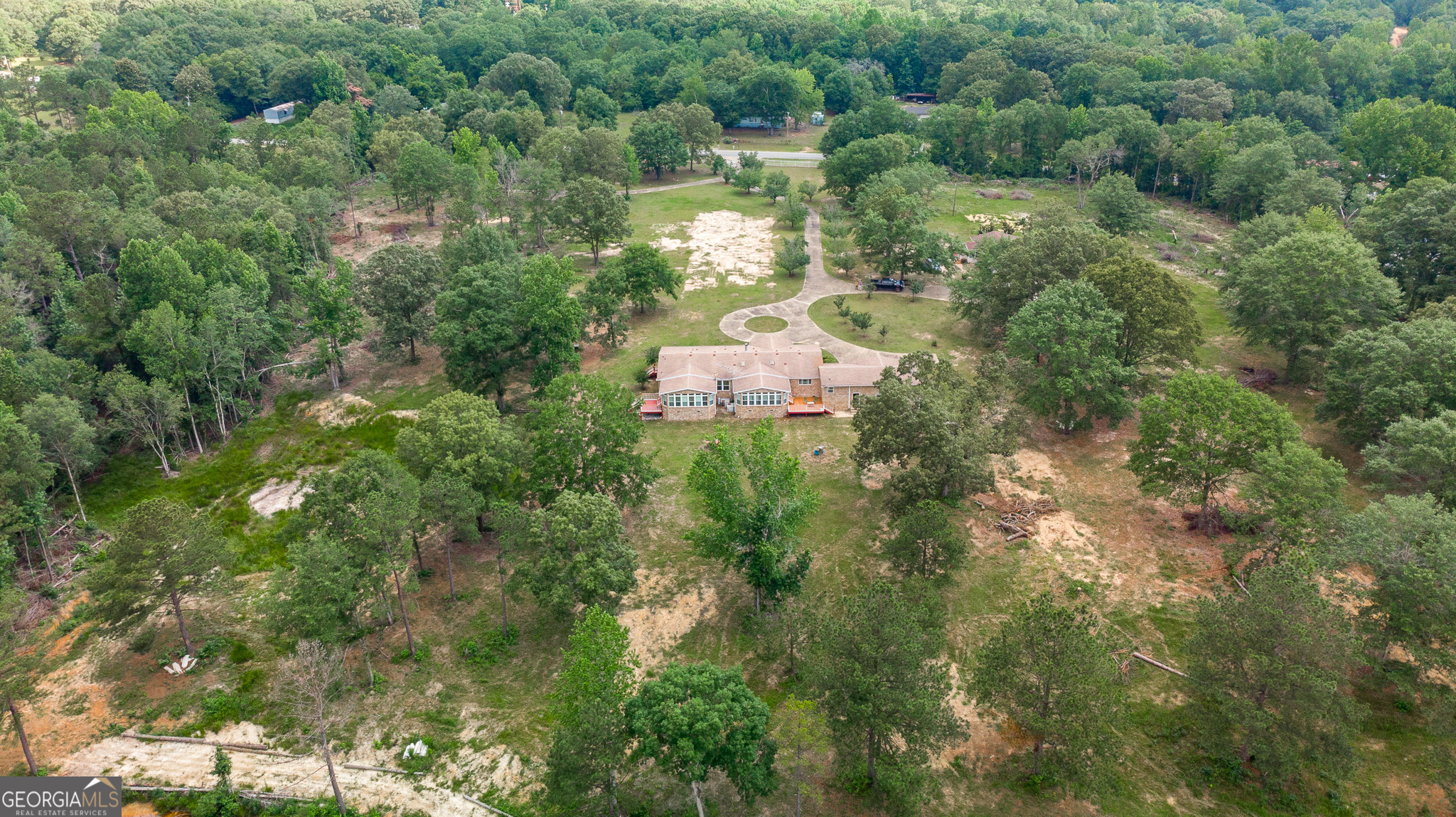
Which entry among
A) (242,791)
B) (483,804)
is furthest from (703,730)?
(242,791)

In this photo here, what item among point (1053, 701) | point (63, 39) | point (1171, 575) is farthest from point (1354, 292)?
point (63, 39)

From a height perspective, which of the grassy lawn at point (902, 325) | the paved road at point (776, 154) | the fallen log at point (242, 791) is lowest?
the fallen log at point (242, 791)

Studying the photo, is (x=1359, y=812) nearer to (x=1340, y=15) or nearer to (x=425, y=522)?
(x=425, y=522)

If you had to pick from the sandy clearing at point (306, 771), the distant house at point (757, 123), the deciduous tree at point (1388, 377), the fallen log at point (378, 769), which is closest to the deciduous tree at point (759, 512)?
the sandy clearing at point (306, 771)

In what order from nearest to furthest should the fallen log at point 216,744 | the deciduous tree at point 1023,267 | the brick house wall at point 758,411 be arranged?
the fallen log at point 216,744, the brick house wall at point 758,411, the deciduous tree at point 1023,267

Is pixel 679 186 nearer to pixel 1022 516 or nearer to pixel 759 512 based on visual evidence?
pixel 1022 516

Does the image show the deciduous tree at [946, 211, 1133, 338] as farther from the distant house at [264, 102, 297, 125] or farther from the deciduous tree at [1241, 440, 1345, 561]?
the distant house at [264, 102, 297, 125]

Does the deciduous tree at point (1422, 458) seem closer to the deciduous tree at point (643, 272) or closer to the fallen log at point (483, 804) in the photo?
the fallen log at point (483, 804)
